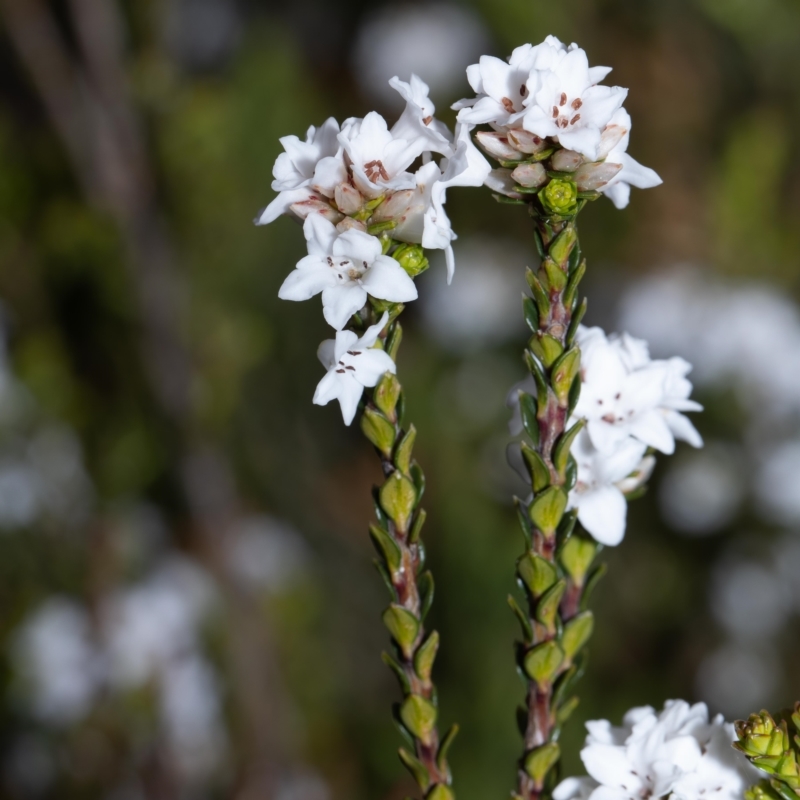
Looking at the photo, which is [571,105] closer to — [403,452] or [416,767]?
[403,452]

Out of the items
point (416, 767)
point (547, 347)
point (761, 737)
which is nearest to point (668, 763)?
point (761, 737)

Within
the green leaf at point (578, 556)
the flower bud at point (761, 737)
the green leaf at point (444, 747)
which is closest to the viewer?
the flower bud at point (761, 737)

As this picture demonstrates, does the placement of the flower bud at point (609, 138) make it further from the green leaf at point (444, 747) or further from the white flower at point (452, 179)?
the green leaf at point (444, 747)

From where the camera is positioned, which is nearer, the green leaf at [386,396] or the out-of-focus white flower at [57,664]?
the green leaf at [386,396]

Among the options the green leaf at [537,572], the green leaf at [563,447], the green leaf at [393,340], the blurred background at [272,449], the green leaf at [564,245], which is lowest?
the blurred background at [272,449]

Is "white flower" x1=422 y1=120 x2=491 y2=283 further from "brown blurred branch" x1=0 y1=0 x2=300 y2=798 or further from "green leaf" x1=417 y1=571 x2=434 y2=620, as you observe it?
"brown blurred branch" x1=0 y1=0 x2=300 y2=798

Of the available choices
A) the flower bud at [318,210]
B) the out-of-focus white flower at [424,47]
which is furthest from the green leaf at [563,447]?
the out-of-focus white flower at [424,47]
